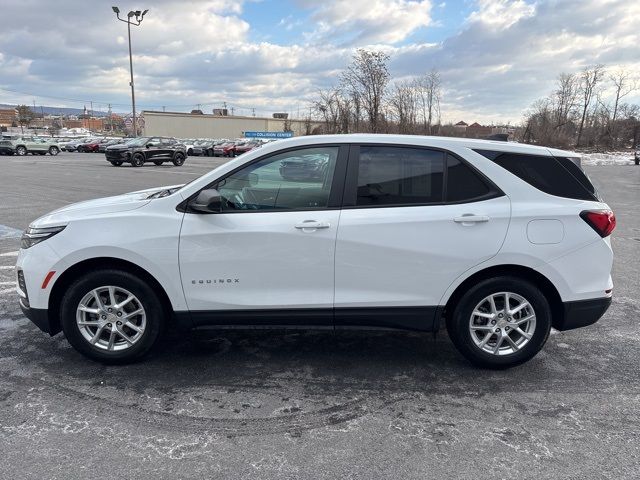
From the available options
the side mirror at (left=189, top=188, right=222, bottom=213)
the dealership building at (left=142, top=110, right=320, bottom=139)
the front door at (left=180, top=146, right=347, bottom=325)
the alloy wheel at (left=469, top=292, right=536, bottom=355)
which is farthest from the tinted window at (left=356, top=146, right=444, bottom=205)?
the dealership building at (left=142, top=110, right=320, bottom=139)

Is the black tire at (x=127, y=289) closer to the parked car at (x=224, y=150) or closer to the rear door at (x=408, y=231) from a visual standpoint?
the rear door at (x=408, y=231)

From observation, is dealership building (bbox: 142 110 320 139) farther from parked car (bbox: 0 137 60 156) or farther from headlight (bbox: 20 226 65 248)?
headlight (bbox: 20 226 65 248)

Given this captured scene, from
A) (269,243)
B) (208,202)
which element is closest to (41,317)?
(208,202)

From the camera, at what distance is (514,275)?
3.77 meters

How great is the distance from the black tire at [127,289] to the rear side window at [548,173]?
2750 mm

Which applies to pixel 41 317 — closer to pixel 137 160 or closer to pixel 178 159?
pixel 137 160

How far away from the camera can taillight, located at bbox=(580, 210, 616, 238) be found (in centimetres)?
371

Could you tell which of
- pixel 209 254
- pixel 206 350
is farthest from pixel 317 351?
pixel 209 254

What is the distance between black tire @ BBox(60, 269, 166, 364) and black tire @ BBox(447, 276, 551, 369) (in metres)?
2.26

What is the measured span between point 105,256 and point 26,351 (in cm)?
132

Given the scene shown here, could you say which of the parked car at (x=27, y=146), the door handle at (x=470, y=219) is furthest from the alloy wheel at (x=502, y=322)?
the parked car at (x=27, y=146)

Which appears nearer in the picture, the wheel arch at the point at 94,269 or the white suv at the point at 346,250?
the white suv at the point at 346,250

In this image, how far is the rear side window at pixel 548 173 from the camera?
3768 mm

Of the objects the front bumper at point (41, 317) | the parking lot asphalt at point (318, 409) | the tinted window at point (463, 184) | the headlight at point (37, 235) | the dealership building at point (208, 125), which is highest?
the dealership building at point (208, 125)
